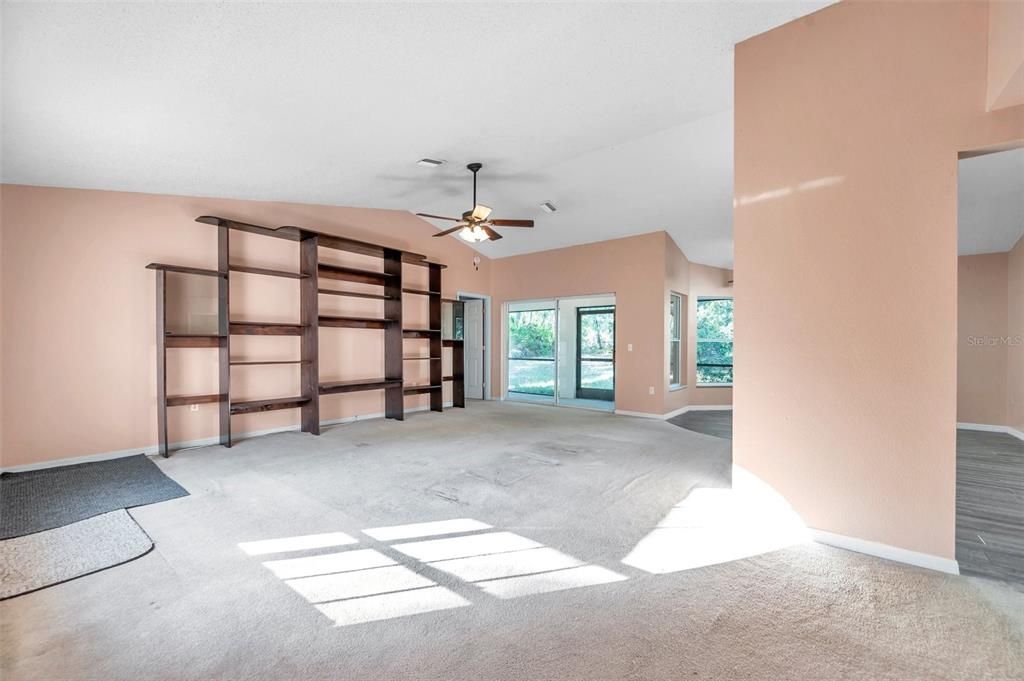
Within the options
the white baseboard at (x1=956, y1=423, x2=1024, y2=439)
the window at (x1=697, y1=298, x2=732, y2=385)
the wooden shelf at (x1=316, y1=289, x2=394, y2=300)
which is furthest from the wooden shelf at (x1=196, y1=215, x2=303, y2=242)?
the white baseboard at (x1=956, y1=423, x2=1024, y2=439)

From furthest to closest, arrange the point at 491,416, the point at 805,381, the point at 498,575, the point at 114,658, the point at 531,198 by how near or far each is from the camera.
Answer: the point at 491,416 → the point at 531,198 → the point at 805,381 → the point at 498,575 → the point at 114,658

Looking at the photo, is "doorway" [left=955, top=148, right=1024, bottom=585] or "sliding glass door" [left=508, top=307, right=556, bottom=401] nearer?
"doorway" [left=955, top=148, right=1024, bottom=585]

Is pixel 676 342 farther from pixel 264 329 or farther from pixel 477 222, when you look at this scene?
pixel 264 329

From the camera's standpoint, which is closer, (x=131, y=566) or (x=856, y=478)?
(x=131, y=566)

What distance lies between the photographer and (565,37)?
9.03ft

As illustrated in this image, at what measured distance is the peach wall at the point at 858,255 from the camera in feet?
7.54

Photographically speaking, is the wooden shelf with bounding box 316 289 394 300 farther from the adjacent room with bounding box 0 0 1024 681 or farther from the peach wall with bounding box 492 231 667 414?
the peach wall with bounding box 492 231 667 414

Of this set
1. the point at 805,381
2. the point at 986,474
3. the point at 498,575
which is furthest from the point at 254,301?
the point at 986,474

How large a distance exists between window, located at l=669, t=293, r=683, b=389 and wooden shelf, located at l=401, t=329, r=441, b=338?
4186 mm

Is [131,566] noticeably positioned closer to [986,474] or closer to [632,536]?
[632,536]

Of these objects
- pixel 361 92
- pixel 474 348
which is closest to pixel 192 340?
pixel 361 92

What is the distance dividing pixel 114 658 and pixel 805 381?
368cm

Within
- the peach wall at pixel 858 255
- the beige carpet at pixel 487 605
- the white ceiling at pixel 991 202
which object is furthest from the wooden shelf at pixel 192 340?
the white ceiling at pixel 991 202

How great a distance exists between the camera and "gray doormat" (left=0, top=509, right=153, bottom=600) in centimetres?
215
